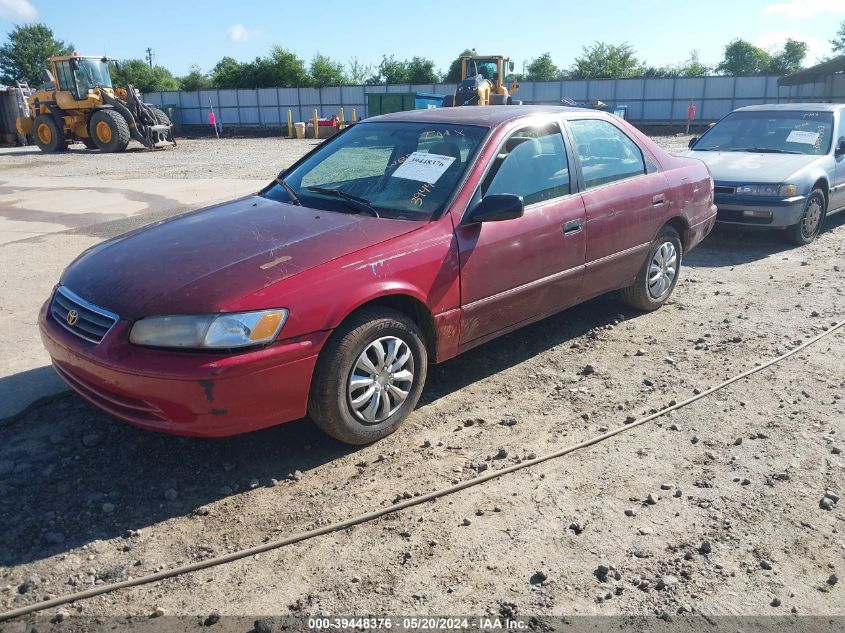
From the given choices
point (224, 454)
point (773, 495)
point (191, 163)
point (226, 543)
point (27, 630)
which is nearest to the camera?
point (27, 630)

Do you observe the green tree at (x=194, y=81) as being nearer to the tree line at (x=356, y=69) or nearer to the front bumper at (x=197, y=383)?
the tree line at (x=356, y=69)

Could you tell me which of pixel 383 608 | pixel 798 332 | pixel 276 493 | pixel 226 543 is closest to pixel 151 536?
pixel 226 543

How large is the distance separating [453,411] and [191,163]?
686 inches

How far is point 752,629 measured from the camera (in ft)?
8.14

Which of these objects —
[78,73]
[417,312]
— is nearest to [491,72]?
[78,73]

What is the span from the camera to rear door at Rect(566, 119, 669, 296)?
4.85 meters

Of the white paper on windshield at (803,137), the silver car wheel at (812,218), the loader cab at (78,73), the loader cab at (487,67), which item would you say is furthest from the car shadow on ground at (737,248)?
the loader cab at (78,73)

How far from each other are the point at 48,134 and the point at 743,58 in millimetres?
62413

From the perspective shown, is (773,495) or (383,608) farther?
(773,495)

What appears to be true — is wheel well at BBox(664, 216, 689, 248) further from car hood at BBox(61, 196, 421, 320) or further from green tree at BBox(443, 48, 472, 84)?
green tree at BBox(443, 48, 472, 84)

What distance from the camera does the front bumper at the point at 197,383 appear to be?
3057mm

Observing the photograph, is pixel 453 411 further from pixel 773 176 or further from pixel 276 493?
pixel 773 176

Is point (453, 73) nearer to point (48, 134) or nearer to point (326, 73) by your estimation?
point (326, 73)

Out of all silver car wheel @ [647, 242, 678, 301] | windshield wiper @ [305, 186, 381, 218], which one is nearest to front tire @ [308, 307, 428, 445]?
windshield wiper @ [305, 186, 381, 218]
